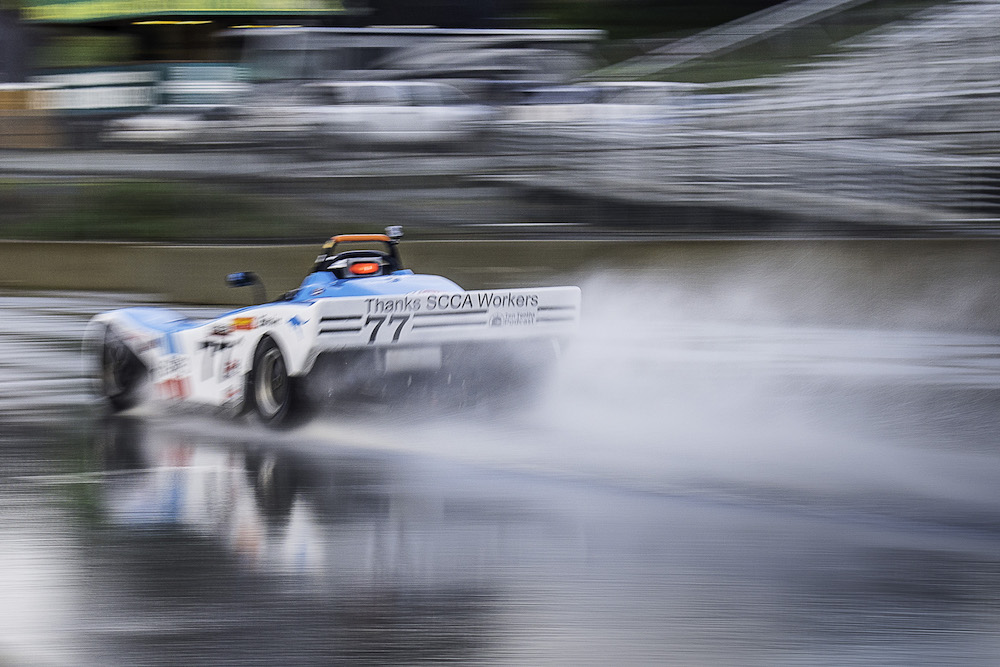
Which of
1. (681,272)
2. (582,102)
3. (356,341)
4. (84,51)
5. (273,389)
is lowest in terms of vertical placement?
(681,272)

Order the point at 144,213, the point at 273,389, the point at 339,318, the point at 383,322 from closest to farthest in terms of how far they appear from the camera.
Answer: the point at 339,318
the point at 383,322
the point at 273,389
the point at 144,213

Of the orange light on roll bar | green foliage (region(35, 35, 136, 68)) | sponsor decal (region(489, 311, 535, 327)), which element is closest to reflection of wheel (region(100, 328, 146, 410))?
the orange light on roll bar

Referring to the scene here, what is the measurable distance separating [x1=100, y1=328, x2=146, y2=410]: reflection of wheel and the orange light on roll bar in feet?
5.48

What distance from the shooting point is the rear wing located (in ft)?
26.1

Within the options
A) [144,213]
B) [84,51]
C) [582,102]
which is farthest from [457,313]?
[84,51]

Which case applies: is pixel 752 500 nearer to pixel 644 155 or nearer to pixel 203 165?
pixel 644 155

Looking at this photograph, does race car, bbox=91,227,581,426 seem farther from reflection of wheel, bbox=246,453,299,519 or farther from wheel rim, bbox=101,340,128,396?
reflection of wheel, bbox=246,453,299,519

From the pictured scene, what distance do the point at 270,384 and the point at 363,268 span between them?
108cm

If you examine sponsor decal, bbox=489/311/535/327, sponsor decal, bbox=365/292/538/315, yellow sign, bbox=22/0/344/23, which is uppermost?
yellow sign, bbox=22/0/344/23

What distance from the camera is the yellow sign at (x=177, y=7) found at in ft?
104

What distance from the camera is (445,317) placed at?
8.25 meters

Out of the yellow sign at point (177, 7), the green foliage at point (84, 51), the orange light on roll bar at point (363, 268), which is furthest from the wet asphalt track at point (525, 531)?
the green foliage at point (84, 51)

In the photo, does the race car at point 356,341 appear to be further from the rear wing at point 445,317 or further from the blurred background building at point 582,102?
the blurred background building at point 582,102

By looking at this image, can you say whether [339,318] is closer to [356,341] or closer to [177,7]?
[356,341]
